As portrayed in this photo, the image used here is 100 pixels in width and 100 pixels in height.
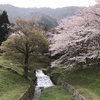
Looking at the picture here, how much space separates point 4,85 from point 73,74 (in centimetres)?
1298

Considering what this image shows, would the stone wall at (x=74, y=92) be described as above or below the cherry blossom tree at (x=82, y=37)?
below

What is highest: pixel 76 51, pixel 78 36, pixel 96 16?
pixel 96 16

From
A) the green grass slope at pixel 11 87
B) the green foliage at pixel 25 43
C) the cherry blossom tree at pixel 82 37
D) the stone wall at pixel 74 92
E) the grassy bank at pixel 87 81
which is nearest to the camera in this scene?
the green grass slope at pixel 11 87

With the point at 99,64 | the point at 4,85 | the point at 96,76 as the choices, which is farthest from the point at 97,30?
the point at 4,85

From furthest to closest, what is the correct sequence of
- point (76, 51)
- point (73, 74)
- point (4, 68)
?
point (4, 68) < point (73, 74) < point (76, 51)

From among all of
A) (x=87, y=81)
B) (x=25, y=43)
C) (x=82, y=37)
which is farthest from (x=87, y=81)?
(x=25, y=43)

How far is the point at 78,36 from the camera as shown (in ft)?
107

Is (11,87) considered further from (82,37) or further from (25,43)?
(82,37)

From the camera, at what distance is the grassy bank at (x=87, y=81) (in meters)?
25.0

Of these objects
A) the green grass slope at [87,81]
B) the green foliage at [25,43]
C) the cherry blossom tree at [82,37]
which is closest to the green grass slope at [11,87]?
the green foliage at [25,43]

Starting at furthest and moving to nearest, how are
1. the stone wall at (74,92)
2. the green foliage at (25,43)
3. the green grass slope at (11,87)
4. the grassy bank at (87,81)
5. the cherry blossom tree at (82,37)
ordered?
the green foliage at (25,43)
the cherry blossom tree at (82,37)
the grassy bank at (87,81)
the stone wall at (74,92)
the green grass slope at (11,87)

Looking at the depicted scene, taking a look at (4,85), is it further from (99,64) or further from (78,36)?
(99,64)

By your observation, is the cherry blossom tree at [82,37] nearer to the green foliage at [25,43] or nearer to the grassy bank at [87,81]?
the grassy bank at [87,81]

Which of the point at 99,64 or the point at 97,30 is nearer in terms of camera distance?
the point at 97,30
